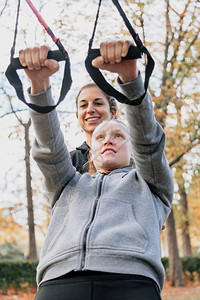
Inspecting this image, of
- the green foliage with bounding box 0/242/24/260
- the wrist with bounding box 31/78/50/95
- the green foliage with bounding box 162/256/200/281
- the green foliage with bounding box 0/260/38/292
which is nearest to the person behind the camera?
the wrist with bounding box 31/78/50/95

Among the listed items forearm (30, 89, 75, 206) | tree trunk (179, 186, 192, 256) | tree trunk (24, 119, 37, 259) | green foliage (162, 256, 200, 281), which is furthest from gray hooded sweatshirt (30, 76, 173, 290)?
tree trunk (179, 186, 192, 256)

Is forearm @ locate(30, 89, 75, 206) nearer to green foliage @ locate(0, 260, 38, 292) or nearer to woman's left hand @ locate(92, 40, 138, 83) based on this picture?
Answer: woman's left hand @ locate(92, 40, 138, 83)

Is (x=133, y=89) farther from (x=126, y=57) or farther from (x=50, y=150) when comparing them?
(x=50, y=150)

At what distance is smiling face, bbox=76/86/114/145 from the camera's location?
2.80 meters

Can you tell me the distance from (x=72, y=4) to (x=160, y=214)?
6127 mm

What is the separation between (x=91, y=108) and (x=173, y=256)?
33.0 ft

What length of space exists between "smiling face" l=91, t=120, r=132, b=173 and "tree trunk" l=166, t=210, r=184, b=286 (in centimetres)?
1004

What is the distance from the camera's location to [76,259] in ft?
5.48

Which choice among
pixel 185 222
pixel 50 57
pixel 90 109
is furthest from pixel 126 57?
pixel 185 222

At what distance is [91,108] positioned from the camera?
280 cm

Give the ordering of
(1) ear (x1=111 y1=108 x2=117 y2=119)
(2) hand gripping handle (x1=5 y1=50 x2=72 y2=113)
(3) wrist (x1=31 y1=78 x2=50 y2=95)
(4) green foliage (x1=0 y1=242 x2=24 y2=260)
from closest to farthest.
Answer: (2) hand gripping handle (x1=5 y1=50 x2=72 y2=113), (3) wrist (x1=31 y1=78 x2=50 y2=95), (1) ear (x1=111 y1=108 x2=117 y2=119), (4) green foliage (x1=0 y1=242 x2=24 y2=260)

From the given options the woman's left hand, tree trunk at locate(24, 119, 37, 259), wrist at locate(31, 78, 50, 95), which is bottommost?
tree trunk at locate(24, 119, 37, 259)

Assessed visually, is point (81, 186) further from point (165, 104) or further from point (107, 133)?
point (165, 104)

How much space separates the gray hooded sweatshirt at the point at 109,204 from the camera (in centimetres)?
167
